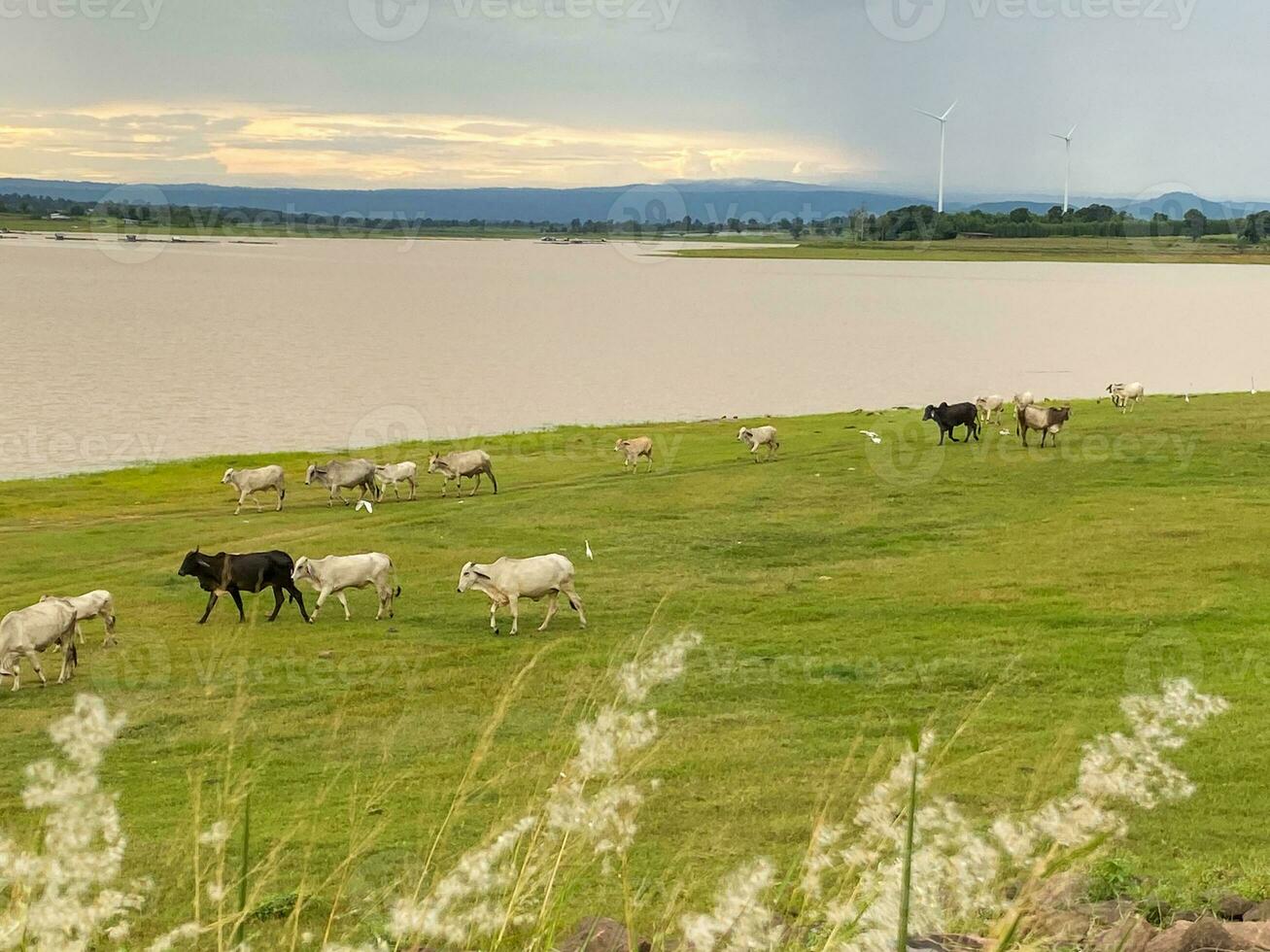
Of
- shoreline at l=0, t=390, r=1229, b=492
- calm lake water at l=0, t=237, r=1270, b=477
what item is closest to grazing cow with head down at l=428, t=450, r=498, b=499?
shoreline at l=0, t=390, r=1229, b=492

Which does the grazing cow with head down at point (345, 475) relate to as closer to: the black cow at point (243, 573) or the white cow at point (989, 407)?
the black cow at point (243, 573)

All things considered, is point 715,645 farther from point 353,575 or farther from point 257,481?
point 257,481

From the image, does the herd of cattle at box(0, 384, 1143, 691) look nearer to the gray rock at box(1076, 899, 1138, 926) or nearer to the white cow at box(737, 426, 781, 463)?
the white cow at box(737, 426, 781, 463)

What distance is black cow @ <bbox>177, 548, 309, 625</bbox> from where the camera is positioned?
18641 millimetres

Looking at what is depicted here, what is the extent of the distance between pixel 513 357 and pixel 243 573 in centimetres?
6340

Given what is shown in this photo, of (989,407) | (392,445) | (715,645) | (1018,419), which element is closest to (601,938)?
(715,645)

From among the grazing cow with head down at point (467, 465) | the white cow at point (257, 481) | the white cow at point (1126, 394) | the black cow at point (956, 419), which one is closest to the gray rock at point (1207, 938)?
the grazing cow with head down at point (467, 465)

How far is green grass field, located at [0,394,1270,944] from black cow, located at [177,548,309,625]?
0.39m

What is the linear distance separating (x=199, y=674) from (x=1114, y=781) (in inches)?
544

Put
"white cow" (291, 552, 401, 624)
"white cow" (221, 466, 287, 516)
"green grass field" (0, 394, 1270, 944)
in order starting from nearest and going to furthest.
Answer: "green grass field" (0, 394, 1270, 944)
"white cow" (291, 552, 401, 624)
"white cow" (221, 466, 287, 516)

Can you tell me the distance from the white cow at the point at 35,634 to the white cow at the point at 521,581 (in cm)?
514

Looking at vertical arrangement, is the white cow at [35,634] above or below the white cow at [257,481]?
above

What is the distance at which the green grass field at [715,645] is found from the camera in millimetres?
9984

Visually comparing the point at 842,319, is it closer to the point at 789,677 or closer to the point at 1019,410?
the point at 1019,410
